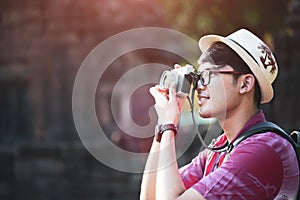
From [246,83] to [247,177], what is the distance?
1.19ft

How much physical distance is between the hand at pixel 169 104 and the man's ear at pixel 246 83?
0.19m

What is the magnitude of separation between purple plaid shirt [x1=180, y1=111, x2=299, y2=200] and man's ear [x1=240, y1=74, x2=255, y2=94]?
18 centimetres

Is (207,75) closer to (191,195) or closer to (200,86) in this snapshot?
(200,86)

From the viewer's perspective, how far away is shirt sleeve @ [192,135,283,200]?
9.39 feet

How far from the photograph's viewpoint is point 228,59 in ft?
10.1

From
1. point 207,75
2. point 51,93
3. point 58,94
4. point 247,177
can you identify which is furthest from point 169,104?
point 51,93

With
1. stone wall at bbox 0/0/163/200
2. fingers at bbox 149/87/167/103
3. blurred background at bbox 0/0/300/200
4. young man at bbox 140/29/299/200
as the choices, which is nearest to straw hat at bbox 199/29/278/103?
young man at bbox 140/29/299/200

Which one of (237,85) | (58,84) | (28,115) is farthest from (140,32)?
(237,85)

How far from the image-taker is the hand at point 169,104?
305cm

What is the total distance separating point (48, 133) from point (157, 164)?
957cm

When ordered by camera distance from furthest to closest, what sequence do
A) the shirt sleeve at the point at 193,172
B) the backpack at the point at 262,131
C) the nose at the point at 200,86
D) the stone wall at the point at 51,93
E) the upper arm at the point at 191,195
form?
the stone wall at the point at 51,93 → the shirt sleeve at the point at 193,172 → the nose at the point at 200,86 → the backpack at the point at 262,131 → the upper arm at the point at 191,195

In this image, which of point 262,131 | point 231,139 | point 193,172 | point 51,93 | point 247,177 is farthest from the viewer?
point 51,93

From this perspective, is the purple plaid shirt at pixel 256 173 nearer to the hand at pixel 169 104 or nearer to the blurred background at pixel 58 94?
the hand at pixel 169 104

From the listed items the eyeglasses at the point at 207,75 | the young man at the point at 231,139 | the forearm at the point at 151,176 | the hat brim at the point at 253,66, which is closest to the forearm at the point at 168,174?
the young man at the point at 231,139
